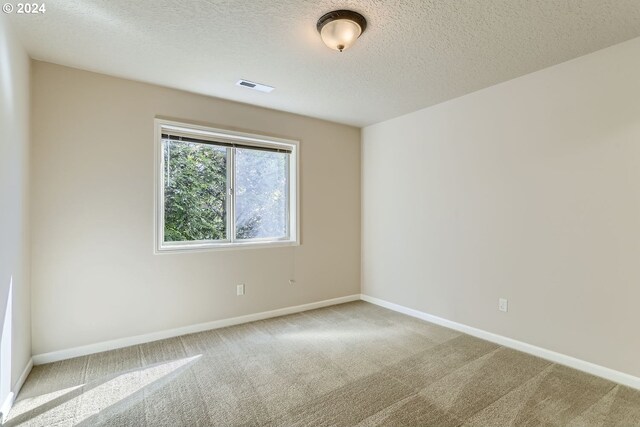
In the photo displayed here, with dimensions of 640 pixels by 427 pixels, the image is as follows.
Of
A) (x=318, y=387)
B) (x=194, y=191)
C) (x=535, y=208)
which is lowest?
(x=318, y=387)

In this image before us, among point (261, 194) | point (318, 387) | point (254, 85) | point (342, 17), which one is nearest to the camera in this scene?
point (342, 17)

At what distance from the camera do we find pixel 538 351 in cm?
274

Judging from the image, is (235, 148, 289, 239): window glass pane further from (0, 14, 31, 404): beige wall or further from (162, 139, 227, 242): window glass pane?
(0, 14, 31, 404): beige wall

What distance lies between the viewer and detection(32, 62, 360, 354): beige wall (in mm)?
2654

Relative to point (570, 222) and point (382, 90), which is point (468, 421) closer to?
point (570, 222)

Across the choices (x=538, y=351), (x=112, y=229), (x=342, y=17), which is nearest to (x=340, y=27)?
(x=342, y=17)

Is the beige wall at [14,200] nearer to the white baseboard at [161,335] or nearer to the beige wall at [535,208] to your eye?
the white baseboard at [161,335]

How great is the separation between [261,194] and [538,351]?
3196 millimetres

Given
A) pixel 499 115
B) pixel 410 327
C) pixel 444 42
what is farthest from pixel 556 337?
pixel 444 42

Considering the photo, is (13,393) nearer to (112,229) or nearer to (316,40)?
(112,229)

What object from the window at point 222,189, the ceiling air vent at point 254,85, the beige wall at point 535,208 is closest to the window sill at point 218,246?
the window at point 222,189

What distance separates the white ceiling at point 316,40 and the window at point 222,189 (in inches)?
23.3

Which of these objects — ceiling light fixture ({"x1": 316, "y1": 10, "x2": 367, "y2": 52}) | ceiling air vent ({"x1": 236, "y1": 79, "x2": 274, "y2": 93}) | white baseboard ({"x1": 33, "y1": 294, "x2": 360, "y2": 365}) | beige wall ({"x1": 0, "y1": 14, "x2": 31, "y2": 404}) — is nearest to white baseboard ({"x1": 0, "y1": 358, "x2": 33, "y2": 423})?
beige wall ({"x1": 0, "y1": 14, "x2": 31, "y2": 404})

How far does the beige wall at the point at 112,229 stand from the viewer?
2654 millimetres
